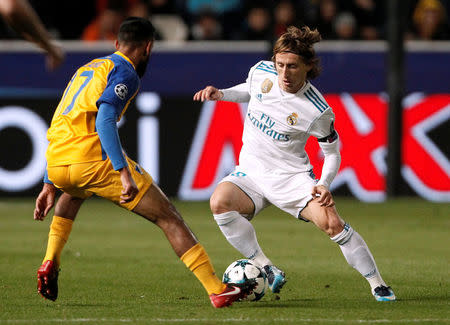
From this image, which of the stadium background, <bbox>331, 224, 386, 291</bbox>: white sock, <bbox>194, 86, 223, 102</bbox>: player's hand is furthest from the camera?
the stadium background

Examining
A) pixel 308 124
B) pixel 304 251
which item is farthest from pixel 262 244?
pixel 308 124

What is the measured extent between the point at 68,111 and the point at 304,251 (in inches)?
165

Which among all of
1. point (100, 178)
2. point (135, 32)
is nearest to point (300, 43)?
point (135, 32)

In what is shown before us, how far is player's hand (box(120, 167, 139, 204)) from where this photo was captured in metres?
6.41

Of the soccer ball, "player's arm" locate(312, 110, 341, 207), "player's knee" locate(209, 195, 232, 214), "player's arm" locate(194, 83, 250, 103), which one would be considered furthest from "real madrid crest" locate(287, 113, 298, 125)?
the soccer ball

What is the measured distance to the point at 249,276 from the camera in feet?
23.4

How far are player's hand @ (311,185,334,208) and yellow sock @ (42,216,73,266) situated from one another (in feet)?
5.60

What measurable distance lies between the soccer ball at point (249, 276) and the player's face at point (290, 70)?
130 centimetres

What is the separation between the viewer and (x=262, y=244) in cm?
1085

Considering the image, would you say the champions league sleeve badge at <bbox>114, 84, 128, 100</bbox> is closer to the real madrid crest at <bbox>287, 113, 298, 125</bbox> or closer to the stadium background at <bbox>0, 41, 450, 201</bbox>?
the real madrid crest at <bbox>287, 113, 298, 125</bbox>

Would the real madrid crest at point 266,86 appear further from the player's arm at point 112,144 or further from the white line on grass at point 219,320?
the white line on grass at point 219,320

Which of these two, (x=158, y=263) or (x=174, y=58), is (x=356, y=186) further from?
(x=158, y=263)

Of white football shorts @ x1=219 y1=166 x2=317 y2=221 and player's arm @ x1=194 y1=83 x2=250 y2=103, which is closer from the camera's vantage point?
player's arm @ x1=194 y1=83 x2=250 y2=103

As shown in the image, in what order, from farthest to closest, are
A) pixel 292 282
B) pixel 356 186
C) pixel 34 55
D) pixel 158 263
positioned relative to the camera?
1. pixel 34 55
2. pixel 356 186
3. pixel 158 263
4. pixel 292 282
